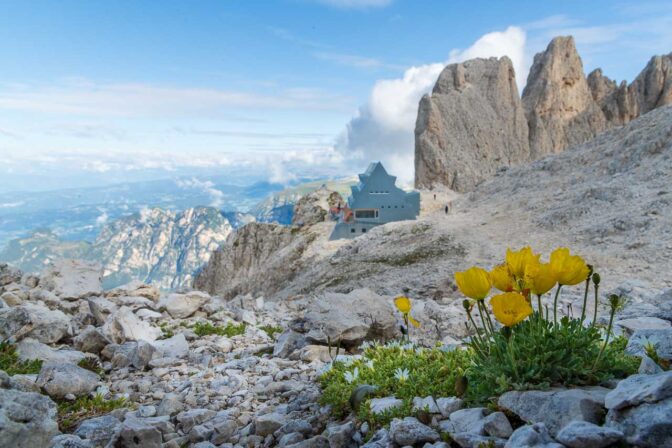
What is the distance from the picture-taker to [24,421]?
4.61 meters

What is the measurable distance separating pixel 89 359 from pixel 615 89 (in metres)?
140

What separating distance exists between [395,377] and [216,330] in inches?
297

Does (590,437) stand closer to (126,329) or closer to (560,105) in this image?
(126,329)

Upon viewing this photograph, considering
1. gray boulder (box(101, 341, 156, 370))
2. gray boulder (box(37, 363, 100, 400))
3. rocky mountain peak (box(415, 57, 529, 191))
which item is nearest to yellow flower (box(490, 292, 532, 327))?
gray boulder (box(37, 363, 100, 400))

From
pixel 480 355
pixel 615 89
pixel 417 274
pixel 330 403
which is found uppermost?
pixel 615 89

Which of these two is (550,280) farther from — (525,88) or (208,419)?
(525,88)

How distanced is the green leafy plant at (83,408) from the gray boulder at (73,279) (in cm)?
870

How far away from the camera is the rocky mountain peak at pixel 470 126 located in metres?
98.4

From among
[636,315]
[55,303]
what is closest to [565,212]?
[636,315]

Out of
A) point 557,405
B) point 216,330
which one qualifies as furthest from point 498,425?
point 216,330

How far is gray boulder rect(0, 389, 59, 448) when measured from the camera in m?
4.31

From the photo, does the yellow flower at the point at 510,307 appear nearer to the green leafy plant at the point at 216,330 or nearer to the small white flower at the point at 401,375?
the small white flower at the point at 401,375

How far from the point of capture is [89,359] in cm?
877

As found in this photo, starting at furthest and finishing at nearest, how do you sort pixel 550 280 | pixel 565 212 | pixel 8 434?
pixel 565 212
pixel 8 434
pixel 550 280
